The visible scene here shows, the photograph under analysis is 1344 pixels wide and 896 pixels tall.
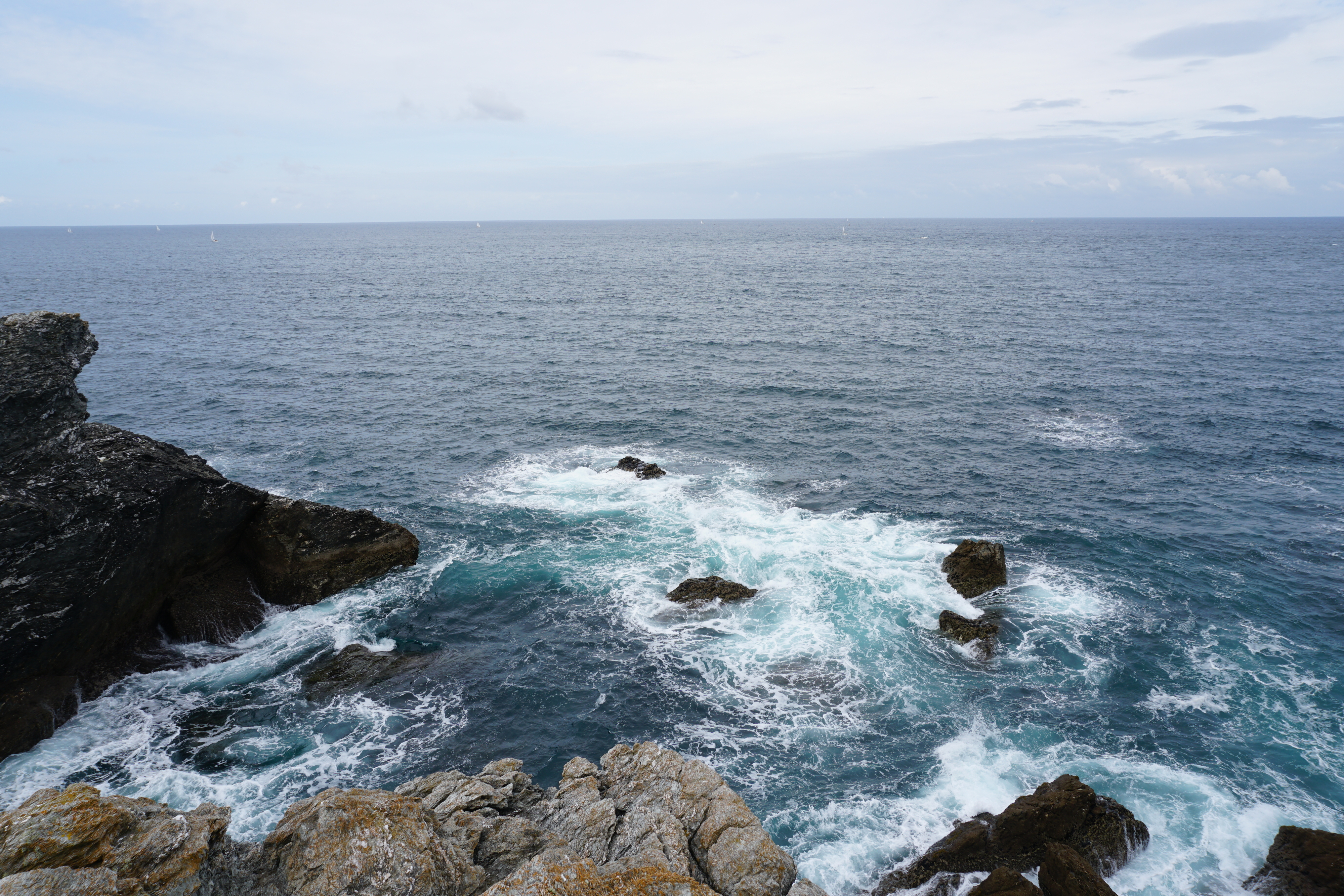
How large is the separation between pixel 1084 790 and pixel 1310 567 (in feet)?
84.2

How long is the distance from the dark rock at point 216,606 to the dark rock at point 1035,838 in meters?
30.5

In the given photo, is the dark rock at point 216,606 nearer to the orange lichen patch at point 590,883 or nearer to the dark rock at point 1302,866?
the orange lichen patch at point 590,883

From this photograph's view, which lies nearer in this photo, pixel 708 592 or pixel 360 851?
pixel 360 851

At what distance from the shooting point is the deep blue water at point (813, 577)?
81.7 ft

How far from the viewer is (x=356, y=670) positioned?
3025cm

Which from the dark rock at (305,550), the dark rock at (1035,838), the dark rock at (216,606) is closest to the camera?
the dark rock at (1035,838)

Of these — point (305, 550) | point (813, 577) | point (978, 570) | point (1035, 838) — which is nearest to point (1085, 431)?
point (978, 570)

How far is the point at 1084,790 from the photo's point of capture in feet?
71.9

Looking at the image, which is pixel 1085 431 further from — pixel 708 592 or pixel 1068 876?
pixel 1068 876

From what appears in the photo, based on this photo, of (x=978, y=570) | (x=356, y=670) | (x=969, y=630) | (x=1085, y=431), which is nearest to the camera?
(x=356, y=670)

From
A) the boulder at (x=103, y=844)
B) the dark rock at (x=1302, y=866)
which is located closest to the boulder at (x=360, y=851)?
the boulder at (x=103, y=844)

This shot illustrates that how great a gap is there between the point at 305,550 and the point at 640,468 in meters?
22.4

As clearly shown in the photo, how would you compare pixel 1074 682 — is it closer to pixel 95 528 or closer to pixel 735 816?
pixel 735 816

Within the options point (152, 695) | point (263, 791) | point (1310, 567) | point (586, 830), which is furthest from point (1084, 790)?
point (152, 695)
